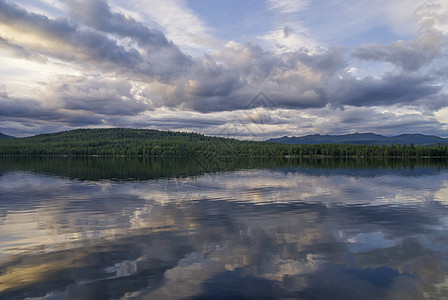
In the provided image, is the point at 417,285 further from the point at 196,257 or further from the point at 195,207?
the point at 195,207

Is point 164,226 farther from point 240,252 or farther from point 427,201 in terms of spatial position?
point 427,201

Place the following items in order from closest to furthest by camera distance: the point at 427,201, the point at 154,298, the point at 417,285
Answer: the point at 154,298 < the point at 417,285 < the point at 427,201

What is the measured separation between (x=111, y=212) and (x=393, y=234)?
880 inches

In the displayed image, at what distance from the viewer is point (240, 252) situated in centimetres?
1583

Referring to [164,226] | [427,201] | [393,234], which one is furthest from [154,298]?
[427,201]

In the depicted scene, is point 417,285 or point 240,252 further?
point 240,252

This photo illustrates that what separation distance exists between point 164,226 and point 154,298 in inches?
410

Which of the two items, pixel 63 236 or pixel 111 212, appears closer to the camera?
pixel 63 236

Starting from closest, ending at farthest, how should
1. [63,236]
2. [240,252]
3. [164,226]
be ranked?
[240,252] < [63,236] < [164,226]

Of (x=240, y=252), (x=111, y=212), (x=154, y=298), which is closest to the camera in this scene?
(x=154, y=298)

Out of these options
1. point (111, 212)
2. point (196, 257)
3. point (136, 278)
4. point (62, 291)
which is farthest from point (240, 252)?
point (111, 212)

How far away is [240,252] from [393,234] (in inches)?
424

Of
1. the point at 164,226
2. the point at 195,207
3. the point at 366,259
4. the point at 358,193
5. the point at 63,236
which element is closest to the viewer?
the point at 366,259

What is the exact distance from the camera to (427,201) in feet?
105
